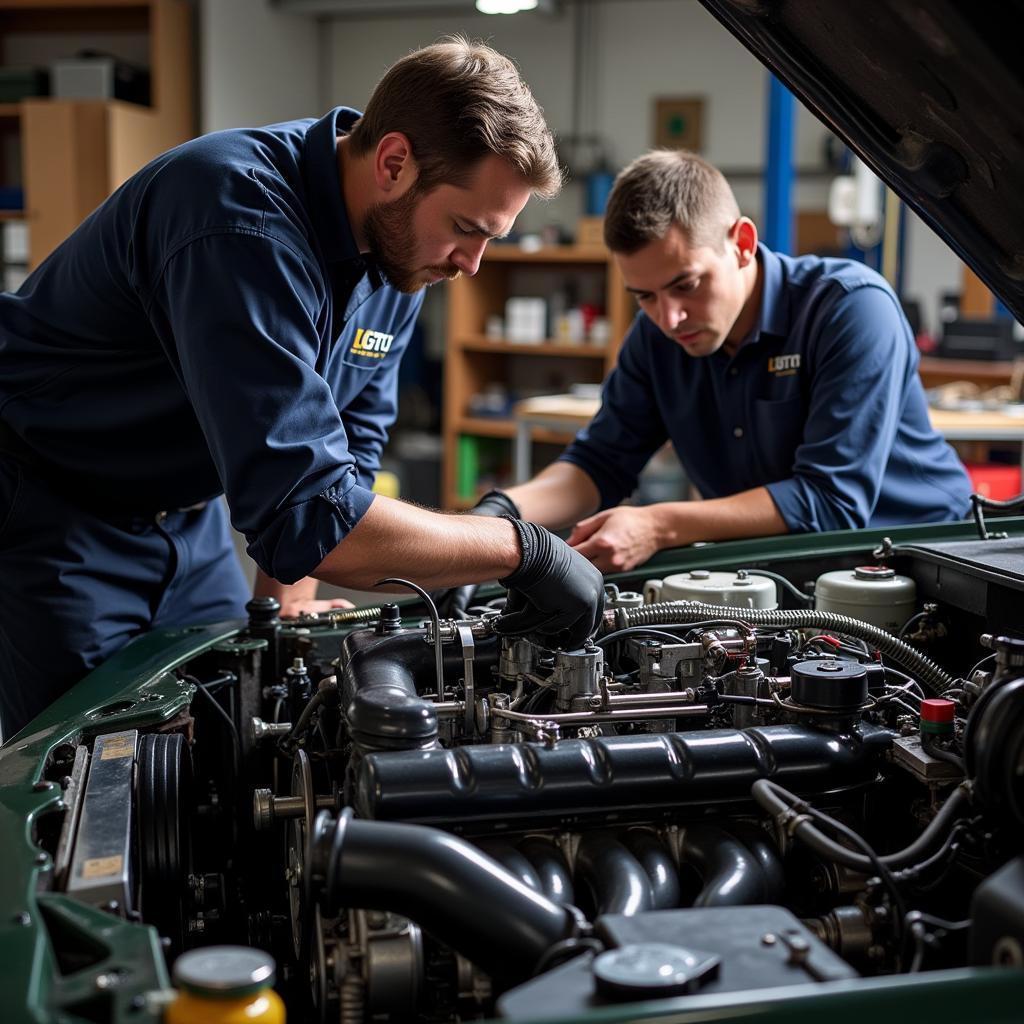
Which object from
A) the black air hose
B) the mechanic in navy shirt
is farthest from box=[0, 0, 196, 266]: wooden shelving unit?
the black air hose

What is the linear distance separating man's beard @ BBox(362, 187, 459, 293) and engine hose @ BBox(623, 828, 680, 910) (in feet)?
3.16

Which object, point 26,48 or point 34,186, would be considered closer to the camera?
point 34,186

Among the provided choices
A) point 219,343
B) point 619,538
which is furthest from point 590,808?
point 619,538

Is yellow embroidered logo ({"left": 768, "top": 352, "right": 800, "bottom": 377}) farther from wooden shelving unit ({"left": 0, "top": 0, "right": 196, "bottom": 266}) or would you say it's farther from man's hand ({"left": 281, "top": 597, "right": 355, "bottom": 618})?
wooden shelving unit ({"left": 0, "top": 0, "right": 196, "bottom": 266})

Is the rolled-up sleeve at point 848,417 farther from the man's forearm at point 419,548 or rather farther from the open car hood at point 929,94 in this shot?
the man's forearm at point 419,548

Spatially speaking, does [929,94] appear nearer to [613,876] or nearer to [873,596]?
[873,596]

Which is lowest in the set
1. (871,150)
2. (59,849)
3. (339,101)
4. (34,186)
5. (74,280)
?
(59,849)

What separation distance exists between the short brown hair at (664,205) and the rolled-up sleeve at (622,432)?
35 centimetres

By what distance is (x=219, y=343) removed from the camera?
149cm

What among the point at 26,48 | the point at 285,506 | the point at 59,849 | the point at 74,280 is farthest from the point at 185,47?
the point at 59,849

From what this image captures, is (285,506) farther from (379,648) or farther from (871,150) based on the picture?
(871,150)

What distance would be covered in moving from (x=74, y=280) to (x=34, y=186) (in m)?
5.08

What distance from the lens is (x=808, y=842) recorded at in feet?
3.41

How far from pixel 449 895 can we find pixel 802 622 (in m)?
0.71
